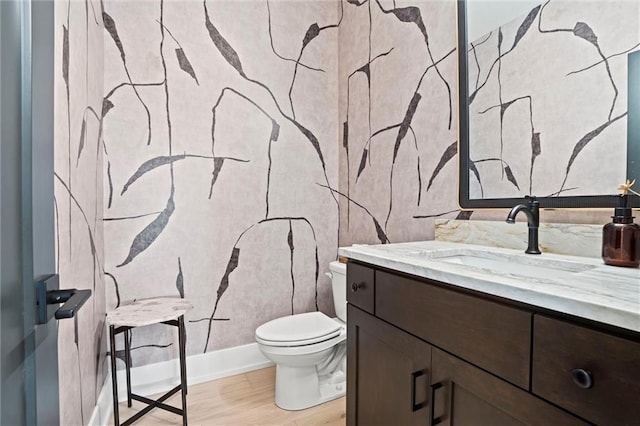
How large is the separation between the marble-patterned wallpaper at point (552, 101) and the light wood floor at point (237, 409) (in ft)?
4.60

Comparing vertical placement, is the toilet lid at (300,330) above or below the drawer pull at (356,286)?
below

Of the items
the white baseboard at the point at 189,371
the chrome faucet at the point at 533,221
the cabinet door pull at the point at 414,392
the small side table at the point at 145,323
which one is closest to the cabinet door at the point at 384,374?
the cabinet door pull at the point at 414,392

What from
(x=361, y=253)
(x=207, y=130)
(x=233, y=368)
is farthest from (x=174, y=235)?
(x=361, y=253)

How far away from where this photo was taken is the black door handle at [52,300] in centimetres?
61

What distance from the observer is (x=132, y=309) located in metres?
1.81

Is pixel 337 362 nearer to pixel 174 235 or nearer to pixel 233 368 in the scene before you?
pixel 233 368

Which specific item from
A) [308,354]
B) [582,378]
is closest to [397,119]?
[308,354]

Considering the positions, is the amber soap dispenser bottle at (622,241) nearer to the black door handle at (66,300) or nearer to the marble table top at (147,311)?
the black door handle at (66,300)

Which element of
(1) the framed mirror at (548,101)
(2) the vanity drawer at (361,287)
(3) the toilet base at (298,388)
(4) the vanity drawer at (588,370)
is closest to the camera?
(4) the vanity drawer at (588,370)

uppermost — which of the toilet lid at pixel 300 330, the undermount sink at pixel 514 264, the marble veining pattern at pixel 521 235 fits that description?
the marble veining pattern at pixel 521 235

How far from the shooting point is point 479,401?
2.72 feet

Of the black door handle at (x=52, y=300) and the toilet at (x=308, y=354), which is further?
the toilet at (x=308, y=354)

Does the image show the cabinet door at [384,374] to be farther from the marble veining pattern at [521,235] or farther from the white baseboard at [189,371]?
the white baseboard at [189,371]

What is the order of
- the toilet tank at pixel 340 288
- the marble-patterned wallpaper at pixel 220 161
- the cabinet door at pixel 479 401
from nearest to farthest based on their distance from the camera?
the cabinet door at pixel 479 401 → the marble-patterned wallpaper at pixel 220 161 → the toilet tank at pixel 340 288
